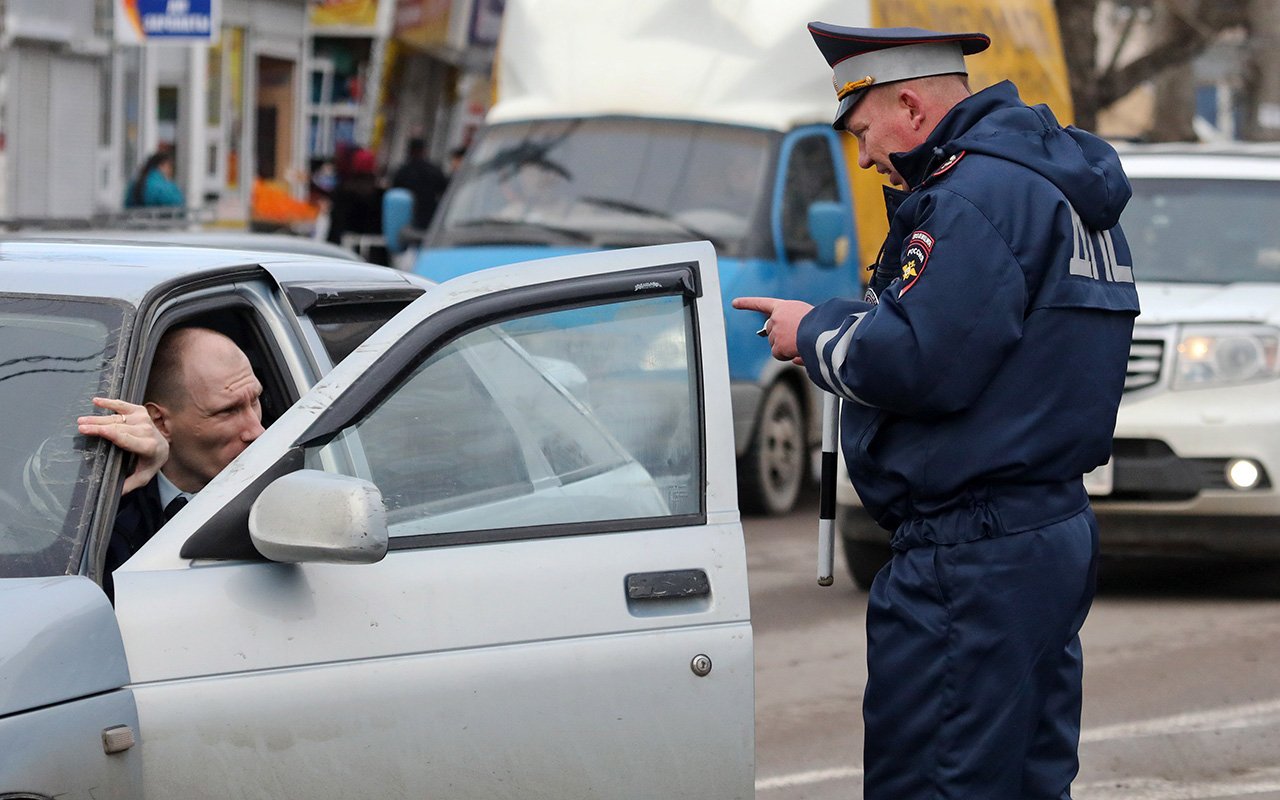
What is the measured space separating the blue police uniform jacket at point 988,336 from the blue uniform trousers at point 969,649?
0.14 ft

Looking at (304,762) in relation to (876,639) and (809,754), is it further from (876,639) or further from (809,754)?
(809,754)

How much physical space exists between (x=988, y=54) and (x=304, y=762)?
11580mm

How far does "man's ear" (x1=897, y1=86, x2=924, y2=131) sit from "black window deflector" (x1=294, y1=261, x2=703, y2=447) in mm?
491

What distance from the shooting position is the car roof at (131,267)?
11.8ft

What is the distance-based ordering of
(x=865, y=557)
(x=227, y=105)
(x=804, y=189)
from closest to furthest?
(x=865, y=557) → (x=804, y=189) → (x=227, y=105)

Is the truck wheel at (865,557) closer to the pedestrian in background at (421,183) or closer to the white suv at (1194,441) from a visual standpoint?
the white suv at (1194,441)

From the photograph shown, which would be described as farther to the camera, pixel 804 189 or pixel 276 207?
pixel 276 207

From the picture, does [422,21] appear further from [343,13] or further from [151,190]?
[151,190]

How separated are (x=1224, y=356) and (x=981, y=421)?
16.8 feet

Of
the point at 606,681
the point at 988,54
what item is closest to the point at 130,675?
the point at 606,681

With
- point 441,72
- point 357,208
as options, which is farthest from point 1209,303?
point 441,72

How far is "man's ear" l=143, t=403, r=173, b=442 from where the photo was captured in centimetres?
381

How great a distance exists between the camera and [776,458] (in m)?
11.1

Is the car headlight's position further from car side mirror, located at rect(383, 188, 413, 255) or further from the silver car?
car side mirror, located at rect(383, 188, 413, 255)
